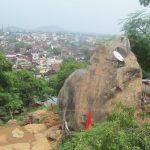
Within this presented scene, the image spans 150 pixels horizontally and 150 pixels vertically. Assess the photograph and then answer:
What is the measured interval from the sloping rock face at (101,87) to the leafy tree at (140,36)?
2.51 m

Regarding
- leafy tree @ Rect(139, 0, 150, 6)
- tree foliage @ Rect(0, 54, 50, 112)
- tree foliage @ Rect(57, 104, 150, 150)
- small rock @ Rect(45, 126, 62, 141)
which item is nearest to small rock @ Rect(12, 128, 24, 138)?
small rock @ Rect(45, 126, 62, 141)

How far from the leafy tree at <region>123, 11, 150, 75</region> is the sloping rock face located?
8.23ft

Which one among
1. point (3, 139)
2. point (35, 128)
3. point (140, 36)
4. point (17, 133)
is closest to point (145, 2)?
point (140, 36)

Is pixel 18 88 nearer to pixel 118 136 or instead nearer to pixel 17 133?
pixel 17 133

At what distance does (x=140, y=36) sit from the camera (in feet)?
48.3

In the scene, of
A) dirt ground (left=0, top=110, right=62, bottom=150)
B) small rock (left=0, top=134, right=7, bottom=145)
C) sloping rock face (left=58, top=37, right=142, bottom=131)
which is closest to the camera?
sloping rock face (left=58, top=37, right=142, bottom=131)

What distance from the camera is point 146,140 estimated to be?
6961 millimetres

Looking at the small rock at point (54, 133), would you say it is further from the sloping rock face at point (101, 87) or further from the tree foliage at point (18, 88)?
the tree foliage at point (18, 88)

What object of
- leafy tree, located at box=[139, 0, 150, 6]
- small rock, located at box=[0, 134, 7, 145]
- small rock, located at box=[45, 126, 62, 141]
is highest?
leafy tree, located at box=[139, 0, 150, 6]

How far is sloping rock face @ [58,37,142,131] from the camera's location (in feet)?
36.1

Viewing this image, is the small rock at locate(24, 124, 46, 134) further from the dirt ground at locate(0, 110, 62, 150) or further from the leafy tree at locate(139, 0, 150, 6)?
the leafy tree at locate(139, 0, 150, 6)

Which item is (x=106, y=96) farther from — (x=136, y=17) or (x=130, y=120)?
(x=136, y=17)

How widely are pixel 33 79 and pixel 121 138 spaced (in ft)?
67.3

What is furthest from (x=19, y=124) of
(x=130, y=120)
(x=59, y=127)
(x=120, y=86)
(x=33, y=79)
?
(x=33, y=79)
